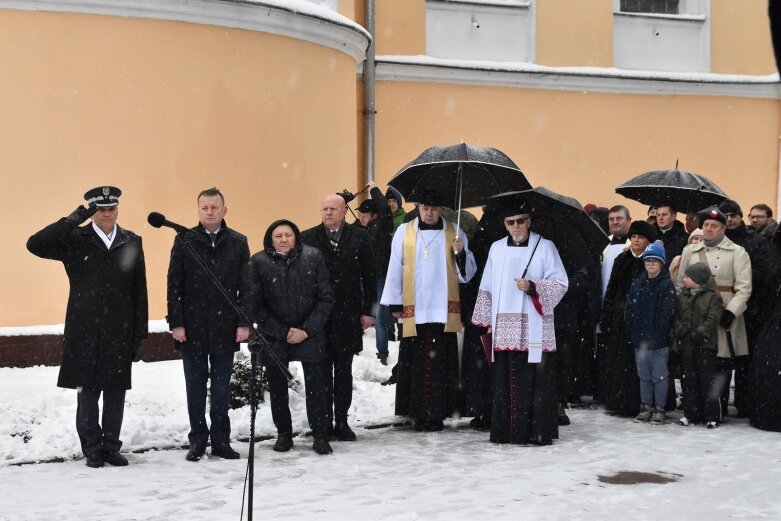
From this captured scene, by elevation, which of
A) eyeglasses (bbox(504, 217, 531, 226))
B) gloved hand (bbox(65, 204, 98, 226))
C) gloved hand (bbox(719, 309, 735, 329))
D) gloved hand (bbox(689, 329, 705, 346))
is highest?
eyeglasses (bbox(504, 217, 531, 226))

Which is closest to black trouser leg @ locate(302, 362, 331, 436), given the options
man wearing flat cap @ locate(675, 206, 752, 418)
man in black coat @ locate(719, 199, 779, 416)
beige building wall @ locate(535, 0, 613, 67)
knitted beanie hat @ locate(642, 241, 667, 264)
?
knitted beanie hat @ locate(642, 241, 667, 264)

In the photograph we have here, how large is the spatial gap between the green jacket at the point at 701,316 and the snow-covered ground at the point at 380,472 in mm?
747

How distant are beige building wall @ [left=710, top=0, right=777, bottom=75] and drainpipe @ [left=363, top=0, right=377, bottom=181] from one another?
18.2 feet

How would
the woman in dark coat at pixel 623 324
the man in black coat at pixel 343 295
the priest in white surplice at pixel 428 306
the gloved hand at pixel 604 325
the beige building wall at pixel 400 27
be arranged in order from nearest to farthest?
1. the man in black coat at pixel 343 295
2. the priest in white surplice at pixel 428 306
3. the woman in dark coat at pixel 623 324
4. the gloved hand at pixel 604 325
5. the beige building wall at pixel 400 27

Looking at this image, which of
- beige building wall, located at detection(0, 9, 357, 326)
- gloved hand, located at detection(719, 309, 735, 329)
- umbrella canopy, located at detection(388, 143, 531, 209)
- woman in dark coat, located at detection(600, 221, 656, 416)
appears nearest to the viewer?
umbrella canopy, located at detection(388, 143, 531, 209)

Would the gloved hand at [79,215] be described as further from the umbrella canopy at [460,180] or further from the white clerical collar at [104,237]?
the umbrella canopy at [460,180]

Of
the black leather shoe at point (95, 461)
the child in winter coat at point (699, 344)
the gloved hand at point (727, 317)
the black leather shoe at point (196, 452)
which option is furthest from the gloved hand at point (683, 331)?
the black leather shoe at point (95, 461)

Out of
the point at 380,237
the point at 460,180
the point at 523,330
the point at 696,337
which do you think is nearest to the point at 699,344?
the point at 696,337

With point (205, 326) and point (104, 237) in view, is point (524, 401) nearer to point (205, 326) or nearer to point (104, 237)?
point (205, 326)

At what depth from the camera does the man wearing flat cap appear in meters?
9.89

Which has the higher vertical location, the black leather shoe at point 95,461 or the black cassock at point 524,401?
the black cassock at point 524,401

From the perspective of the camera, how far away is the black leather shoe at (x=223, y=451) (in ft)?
26.5

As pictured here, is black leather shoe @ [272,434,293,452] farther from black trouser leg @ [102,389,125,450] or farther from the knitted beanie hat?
the knitted beanie hat

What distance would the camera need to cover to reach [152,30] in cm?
1138
